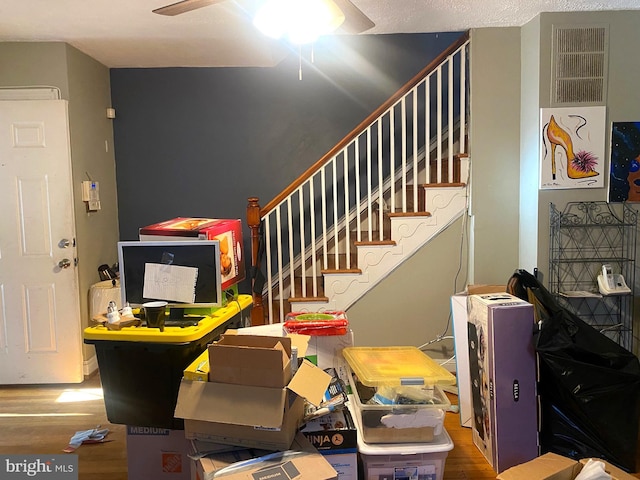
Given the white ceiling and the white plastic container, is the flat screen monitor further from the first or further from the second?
the white ceiling

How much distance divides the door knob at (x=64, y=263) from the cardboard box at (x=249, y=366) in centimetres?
217

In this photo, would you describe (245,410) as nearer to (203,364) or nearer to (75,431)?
(203,364)

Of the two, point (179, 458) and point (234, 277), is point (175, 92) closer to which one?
point (234, 277)

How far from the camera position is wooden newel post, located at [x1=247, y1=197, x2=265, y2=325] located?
12.0 feet

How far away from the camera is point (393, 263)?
367 cm

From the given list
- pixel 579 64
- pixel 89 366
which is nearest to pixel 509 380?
pixel 579 64

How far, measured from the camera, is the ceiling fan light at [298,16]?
Answer: 7.34 feet

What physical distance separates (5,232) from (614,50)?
4.28 metres

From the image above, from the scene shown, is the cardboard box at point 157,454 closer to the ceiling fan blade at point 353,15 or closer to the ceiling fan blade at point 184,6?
the ceiling fan blade at point 184,6

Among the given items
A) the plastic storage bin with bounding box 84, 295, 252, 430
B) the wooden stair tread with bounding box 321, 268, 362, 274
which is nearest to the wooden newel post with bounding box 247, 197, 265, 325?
the wooden stair tread with bounding box 321, 268, 362, 274

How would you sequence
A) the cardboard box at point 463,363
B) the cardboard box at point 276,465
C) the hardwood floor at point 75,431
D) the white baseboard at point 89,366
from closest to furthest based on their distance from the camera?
1. the cardboard box at point 276,465
2. the hardwood floor at point 75,431
3. the cardboard box at point 463,363
4. the white baseboard at point 89,366

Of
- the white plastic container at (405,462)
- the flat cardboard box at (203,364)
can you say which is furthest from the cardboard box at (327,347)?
the white plastic container at (405,462)

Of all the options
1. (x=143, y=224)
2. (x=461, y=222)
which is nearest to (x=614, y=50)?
(x=461, y=222)

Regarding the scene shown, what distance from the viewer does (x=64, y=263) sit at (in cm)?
362
